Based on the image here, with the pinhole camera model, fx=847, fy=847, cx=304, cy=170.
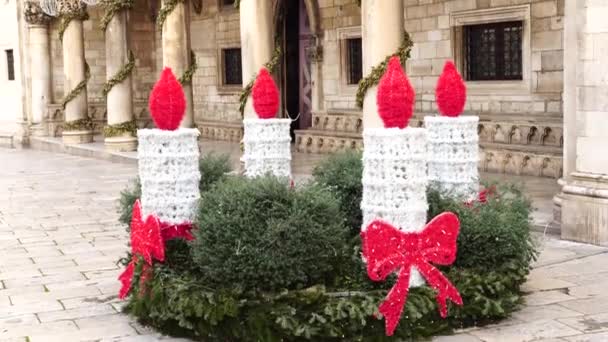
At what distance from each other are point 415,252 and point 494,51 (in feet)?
30.8

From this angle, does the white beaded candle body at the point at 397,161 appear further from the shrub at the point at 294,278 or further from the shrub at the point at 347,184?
the shrub at the point at 347,184

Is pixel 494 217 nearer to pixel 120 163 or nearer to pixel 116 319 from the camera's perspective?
pixel 116 319

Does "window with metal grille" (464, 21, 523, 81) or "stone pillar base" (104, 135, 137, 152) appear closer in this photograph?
"window with metal grille" (464, 21, 523, 81)

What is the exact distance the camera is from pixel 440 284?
5.68m

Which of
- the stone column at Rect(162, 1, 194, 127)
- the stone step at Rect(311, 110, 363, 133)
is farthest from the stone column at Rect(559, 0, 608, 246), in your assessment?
the stone column at Rect(162, 1, 194, 127)

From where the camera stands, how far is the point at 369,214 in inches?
230

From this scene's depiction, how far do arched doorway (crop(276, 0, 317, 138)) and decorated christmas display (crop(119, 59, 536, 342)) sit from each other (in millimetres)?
13593

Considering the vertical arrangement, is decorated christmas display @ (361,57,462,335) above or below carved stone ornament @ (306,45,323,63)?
below

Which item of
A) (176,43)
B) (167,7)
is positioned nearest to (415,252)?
(176,43)

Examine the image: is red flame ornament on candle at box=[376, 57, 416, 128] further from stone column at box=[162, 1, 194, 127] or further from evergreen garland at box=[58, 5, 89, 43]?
evergreen garland at box=[58, 5, 89, 43]

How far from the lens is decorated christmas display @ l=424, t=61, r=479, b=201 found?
700cm

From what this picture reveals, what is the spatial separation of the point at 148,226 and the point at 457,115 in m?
2.74

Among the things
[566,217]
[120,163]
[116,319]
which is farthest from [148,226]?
[120,163]

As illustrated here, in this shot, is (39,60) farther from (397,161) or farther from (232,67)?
(397,161)
